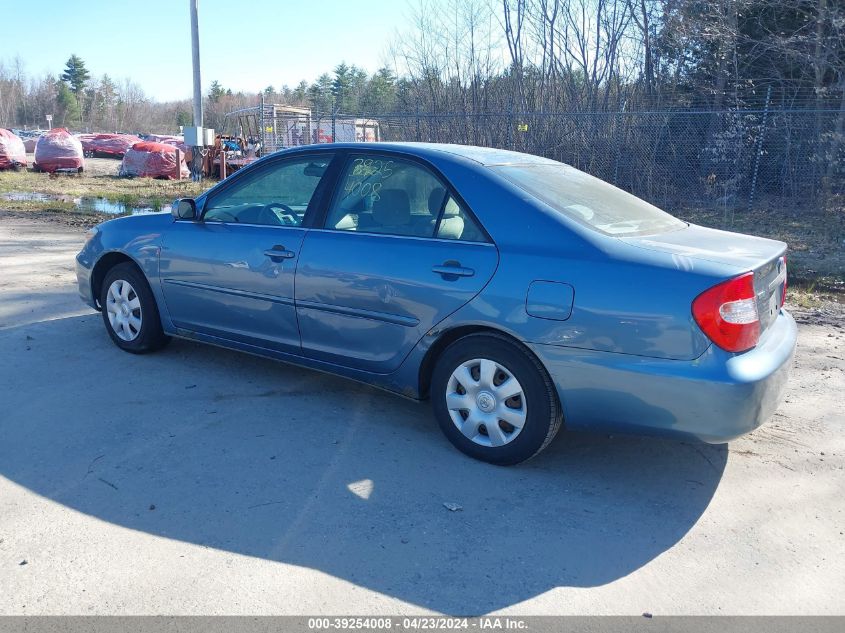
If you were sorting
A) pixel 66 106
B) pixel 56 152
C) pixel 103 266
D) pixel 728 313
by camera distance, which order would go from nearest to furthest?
pixel 728 313, pixel 103 266, pixel 56 152, pixel 66 106

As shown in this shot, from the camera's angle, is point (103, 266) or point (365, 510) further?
point (103, 266)

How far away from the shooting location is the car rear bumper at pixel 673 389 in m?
3.43

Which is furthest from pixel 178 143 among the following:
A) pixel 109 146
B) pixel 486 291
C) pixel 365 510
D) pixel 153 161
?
pixel 365 510

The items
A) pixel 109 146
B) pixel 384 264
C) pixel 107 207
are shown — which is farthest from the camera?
pixel 109 146

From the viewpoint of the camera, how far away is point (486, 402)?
3.99 m

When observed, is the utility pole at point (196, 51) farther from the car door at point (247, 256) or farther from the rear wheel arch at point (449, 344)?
the rear wheel arch at point (449, 344)

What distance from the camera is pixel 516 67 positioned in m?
18.5

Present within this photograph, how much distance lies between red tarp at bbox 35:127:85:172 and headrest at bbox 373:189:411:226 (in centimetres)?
2595

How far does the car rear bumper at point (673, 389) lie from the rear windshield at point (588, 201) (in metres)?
0.74

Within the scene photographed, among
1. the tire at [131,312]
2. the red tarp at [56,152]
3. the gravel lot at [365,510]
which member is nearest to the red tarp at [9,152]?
the red tarp at [56,152]

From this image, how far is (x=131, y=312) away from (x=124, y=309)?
7 cm

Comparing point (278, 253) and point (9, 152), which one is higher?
point (9, 152)

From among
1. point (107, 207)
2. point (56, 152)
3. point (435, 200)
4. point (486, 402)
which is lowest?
point (486, 402)

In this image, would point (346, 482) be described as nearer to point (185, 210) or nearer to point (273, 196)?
point (273, 196)
